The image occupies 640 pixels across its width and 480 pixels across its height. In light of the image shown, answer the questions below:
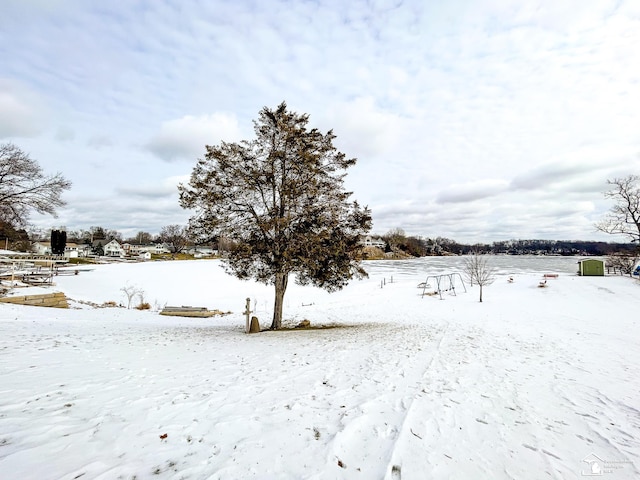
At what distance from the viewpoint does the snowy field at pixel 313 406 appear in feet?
10.5

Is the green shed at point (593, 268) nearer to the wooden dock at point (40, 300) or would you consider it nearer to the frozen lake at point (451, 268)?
the frozen lake at point (451, 268)

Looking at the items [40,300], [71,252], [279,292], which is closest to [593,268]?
[279,292]

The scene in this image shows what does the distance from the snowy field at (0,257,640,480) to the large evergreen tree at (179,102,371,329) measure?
9.96 feet

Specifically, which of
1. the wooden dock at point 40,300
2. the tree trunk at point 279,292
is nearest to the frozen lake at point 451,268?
the tree trunk at point 279,292

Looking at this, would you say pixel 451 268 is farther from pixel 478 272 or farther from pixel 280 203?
pixel 280 203

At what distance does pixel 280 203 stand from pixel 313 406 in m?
8.51

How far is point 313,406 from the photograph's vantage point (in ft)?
15.2

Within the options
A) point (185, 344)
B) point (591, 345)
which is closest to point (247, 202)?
point (185, 344)

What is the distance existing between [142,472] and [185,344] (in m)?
6.49

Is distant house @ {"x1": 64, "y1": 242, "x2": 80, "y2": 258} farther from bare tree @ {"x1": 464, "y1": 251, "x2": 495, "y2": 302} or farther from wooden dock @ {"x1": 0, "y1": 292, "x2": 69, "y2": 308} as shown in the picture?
bare tree @ {"x1": 464, "y1": 251, "x2": 495, "y2": 302}

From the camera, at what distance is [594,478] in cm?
336

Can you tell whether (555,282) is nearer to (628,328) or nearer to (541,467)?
(628,328)

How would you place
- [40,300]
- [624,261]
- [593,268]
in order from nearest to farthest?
[40,300] → [593,268] → [624,261]

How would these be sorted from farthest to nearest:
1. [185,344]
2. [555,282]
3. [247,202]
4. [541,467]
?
1. [555,282]
2. [247,202]
3. [185,344]
4. [541,467]
